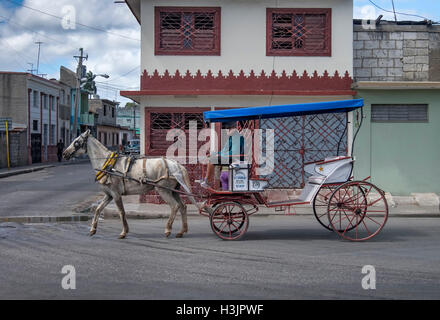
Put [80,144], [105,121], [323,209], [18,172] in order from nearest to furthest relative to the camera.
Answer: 1. [80,144]
2. [323,209]
3. [18,172]
4. [105,121]

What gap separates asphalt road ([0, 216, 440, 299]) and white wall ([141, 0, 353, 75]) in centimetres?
601

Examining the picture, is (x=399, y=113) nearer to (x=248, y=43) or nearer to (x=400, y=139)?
(x=400, y=139)

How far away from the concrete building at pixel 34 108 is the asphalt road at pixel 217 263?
1063 inches

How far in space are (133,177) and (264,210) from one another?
5232 millimetres

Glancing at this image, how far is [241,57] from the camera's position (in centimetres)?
1551

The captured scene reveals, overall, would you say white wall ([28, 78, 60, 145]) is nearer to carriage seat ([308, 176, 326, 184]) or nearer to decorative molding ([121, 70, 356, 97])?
decorative molding ([121, 70, 356, 97])

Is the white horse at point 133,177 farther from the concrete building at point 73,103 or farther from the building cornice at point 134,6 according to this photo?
the concrete building at point 73,103

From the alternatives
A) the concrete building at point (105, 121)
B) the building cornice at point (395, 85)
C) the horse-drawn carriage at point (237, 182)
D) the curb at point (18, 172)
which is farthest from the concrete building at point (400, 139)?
the concrete building at point (105, 121)

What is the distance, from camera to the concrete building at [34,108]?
3734cm

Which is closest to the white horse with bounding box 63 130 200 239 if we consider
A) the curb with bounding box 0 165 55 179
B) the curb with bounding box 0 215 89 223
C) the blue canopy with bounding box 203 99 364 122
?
the blue canopy with bounding box 203 99 364 122

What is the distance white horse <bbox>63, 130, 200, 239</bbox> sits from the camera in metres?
10.0

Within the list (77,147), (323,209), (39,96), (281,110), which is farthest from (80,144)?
(39,96)

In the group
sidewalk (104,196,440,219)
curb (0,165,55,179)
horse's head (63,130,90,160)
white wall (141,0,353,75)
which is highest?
white wall (141,0,353,75)
